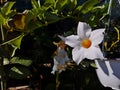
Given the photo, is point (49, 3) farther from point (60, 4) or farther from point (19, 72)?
point (19, 72)

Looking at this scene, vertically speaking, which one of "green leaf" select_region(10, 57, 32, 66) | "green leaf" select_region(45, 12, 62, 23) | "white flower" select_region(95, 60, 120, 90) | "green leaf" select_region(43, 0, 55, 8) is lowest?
"white flower" select_region(95, 60, 120, 90)

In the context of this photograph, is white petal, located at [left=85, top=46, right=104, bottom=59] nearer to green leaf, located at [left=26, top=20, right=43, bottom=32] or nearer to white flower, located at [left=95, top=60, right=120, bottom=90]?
white flower, located at [left=95, top=60, right=120, bottom=90]

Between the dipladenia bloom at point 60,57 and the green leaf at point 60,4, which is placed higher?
the green leaf at point 60,4

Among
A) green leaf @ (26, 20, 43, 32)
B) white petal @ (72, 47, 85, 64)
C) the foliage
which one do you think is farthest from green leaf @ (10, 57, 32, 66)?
white petal @ (72, 47, 85, 64)

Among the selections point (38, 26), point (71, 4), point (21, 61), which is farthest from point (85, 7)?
point (21, 61)

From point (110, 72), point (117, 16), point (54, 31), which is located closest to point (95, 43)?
point (110, 72)

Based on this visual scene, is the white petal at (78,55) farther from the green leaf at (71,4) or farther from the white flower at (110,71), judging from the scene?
the green leaf at (71,4)

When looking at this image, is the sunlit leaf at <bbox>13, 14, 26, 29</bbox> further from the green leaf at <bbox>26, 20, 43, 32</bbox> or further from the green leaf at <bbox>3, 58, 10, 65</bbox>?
the green leaf at <bbox>3, 58, 10, 65</bbox>

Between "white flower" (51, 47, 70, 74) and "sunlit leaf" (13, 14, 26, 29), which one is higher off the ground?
"sunlit leaf" (13, 14, 26, 29)

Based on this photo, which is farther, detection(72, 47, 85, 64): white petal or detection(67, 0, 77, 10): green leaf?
detection(67, 0, 77, 10): green leaf

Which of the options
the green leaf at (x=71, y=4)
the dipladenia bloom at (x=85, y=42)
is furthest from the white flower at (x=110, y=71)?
the green leaf at (x=71, y=4)
